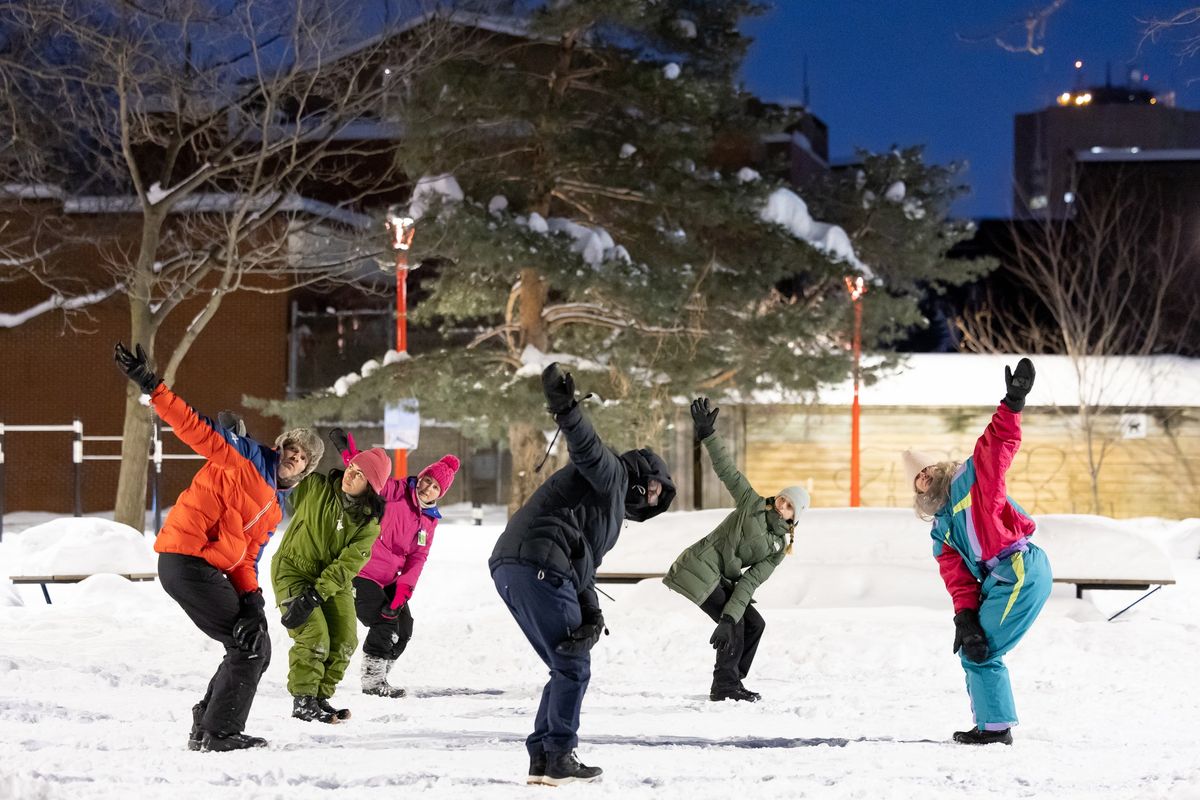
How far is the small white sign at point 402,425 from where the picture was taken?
56.4ft

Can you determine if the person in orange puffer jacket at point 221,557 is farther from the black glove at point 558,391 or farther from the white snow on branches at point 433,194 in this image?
the white snow on branches at point 433,194

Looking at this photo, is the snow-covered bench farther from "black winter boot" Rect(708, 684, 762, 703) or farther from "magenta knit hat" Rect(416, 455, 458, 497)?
"magenta knit hat" Rect(416, 455, 458, 497)

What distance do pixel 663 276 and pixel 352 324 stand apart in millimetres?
10444

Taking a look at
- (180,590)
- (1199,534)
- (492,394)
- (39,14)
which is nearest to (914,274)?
(1199,534)

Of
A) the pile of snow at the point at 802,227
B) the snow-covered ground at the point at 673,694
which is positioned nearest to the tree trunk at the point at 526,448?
the pile of snow at the point at 802,227

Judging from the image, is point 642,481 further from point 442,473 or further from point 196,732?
point 442,473

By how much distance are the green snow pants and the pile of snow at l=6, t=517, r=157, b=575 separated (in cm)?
708

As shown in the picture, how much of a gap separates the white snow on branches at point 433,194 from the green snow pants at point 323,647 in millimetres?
11050

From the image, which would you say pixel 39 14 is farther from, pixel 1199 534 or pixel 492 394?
pixel 1199 534

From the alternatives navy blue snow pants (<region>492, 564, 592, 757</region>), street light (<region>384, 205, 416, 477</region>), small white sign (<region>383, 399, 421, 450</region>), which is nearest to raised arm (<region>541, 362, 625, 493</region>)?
navy blue snow pants (<region>492, 564, 592, 757</region>)

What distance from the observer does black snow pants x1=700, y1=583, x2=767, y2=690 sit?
866 centimetres

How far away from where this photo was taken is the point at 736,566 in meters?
8.91

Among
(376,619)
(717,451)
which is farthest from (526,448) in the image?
(717,451)

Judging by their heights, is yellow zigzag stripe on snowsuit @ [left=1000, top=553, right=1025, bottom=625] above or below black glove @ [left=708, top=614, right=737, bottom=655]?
above
